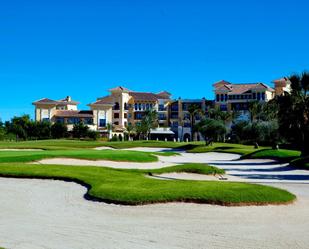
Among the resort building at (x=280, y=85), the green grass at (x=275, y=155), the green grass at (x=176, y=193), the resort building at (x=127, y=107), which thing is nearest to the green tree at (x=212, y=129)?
the green grass at (x=275, y=155)

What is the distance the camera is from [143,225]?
14094 mm

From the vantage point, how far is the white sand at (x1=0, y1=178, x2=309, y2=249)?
11.9 meters

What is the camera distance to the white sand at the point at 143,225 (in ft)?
39.0

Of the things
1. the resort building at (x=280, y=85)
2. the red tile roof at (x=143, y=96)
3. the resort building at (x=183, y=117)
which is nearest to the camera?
the resort building at (x=280, y=85)

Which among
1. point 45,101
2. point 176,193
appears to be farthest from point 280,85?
point 176,193

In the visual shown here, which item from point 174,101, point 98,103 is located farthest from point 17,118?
point 174,101

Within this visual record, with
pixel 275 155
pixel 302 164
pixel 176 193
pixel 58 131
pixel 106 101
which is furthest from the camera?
pixel 106 101

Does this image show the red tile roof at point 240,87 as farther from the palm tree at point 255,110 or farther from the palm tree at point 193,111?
the palm tree at point 255,110

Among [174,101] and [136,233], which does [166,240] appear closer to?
[136,233]

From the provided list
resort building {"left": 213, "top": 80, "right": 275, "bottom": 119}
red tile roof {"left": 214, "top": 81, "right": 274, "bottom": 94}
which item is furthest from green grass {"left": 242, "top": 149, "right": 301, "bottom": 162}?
red tile roof {"left": 214, "top": 81, "right": 274, "bottom": 94}

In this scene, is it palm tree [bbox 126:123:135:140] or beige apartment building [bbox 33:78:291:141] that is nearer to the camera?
beige apartment building [bbox 33:78:291:141]

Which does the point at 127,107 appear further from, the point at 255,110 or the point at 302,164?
the point at 302,164

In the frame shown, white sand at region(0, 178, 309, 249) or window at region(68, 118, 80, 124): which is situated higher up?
window at region(68, 118, 80, 124)

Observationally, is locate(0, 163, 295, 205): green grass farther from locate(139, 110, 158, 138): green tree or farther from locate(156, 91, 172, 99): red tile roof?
locate(156, 91, 172, 99): red tile roof
